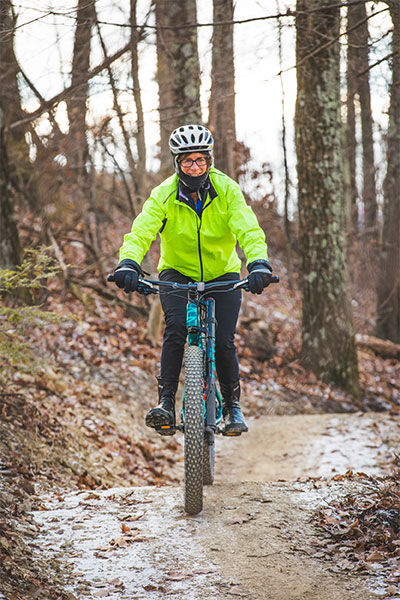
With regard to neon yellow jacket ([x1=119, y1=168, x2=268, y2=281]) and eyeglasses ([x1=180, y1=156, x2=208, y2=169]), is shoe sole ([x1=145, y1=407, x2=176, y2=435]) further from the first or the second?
eyeglasses ([x1=180, y1=156, x2=208, y2=169])

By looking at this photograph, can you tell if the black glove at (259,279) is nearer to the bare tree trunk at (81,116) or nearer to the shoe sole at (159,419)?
the shoe sole at (159,419)

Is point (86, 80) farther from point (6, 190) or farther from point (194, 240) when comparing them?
point (194, 240)

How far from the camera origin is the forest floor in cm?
367

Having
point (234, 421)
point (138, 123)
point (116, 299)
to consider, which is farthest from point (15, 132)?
point (234, 421)

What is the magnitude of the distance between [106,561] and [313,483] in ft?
7.44

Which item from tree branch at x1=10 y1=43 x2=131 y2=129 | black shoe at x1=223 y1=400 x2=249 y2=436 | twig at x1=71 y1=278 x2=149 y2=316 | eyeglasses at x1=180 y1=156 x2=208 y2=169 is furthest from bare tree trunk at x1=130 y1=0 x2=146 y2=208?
black shoe at x1=223 y1=400 x2=249 y2=436

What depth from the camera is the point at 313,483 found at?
557 centimetres

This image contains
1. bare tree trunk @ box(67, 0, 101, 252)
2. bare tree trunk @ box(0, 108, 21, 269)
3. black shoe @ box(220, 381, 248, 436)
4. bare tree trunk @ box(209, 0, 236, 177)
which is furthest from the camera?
bare tree trunk @ box(0, 108, 21, 269)

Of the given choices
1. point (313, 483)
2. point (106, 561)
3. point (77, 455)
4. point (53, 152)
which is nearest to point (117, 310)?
point (53, 152)

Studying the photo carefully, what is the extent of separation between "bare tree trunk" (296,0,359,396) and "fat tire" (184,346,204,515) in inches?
271

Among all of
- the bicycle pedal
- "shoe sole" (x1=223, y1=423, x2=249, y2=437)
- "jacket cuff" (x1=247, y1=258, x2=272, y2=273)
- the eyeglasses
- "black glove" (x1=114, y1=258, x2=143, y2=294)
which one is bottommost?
"shoe sole" (x1=223, y1=423, x2=249, y2=437)

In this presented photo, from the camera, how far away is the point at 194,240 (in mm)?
5148

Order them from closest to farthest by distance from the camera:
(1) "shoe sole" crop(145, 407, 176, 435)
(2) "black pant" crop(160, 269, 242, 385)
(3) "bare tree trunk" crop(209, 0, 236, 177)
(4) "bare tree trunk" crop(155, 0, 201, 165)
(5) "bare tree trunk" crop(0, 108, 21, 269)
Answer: (1) "shoe sole" crop(145, 407, 176, 435)
(2) "black pant" crop(160, 269, 242, 385)
(3) "bare tree trunk" crop(209, 0, 236, 177)
(5) "bare tree trunk" crop(0, 108, 21, 269)
(4) "bare tree trunk" crop(155, 0, 201, 165)

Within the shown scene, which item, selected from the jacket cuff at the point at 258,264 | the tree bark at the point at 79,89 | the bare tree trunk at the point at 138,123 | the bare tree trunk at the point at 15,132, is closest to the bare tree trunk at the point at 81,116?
the tree bark at the point at 79,89
